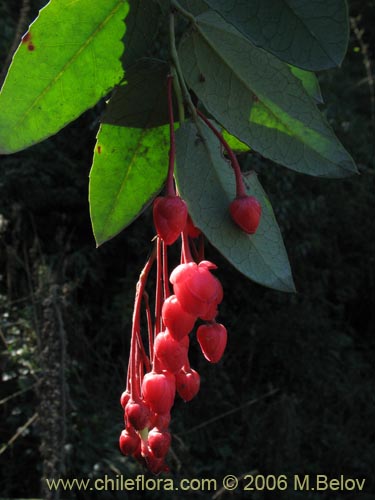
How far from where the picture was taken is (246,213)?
47cm

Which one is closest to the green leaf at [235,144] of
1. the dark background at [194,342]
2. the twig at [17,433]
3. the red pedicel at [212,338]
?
the red pedicel at [212,338]

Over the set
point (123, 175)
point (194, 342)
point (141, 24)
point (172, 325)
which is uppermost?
point (141, 24)

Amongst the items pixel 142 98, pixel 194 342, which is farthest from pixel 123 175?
pixel 194 342

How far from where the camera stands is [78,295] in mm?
3418

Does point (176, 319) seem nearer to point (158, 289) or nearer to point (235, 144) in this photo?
point (158, 289)

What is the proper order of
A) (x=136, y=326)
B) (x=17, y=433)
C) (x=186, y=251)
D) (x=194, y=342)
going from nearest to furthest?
(x=186, y=251) → (x=136, y=326) → (x=17, y=433) → (x=194, y=342)

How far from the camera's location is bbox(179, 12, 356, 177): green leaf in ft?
1.65

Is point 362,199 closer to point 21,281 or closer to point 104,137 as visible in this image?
point 21,281

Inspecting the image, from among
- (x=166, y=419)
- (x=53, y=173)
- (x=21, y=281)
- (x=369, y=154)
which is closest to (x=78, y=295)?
(x=21, y=281)

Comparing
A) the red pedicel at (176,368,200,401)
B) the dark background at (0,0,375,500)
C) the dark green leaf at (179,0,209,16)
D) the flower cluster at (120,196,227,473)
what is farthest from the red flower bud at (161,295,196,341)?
the dark background at (0,0,375,500)

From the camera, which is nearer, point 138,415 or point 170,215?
point 170,215

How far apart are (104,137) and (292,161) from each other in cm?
17

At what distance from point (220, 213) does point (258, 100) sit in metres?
0.10

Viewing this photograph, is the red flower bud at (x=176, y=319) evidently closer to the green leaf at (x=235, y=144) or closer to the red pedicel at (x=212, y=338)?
the red pedicel at (x=212, y=338)
